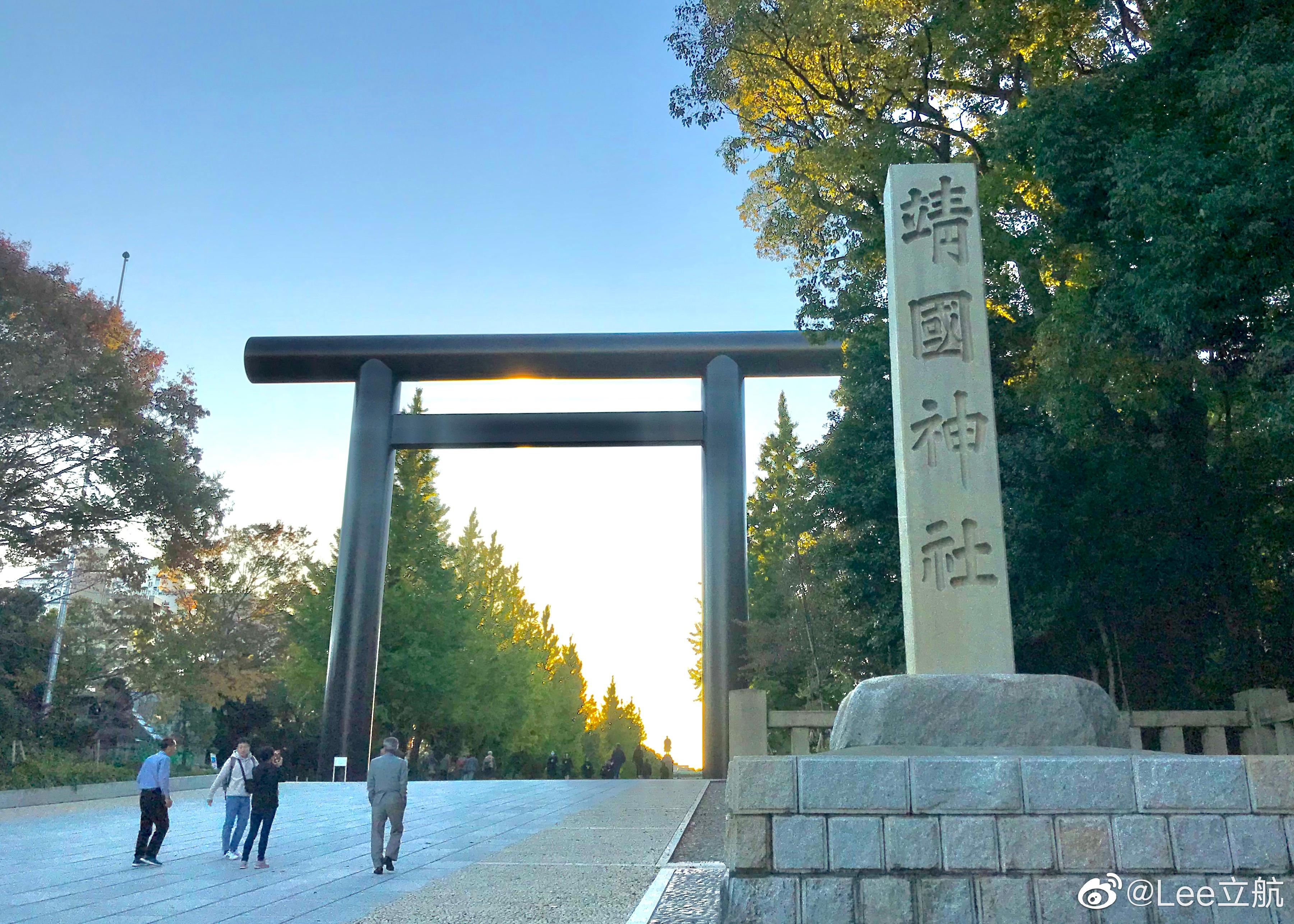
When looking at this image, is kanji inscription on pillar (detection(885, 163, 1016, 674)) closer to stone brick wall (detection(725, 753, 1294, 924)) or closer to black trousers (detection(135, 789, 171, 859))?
stone brick wall (detection(725, 753, 1294, 924))

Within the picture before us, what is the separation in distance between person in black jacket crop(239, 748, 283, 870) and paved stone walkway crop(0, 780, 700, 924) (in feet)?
0.57

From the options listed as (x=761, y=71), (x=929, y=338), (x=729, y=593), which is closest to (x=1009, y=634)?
(x=929, y=338)

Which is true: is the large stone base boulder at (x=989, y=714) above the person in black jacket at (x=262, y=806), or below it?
above

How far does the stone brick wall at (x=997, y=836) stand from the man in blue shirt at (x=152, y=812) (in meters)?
6.01

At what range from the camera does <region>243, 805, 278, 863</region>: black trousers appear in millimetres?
7891

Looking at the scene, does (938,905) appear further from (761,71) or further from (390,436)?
(390,436)

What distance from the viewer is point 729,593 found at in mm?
18688

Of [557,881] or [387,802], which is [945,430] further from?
[387,802]

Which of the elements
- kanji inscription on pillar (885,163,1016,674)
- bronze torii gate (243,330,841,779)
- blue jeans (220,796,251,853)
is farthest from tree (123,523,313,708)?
kanji inscription on pillar (885,163,1016,674)

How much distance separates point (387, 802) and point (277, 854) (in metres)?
1.94

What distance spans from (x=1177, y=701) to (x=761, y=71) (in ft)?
35.0

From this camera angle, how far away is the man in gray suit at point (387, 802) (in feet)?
24.3

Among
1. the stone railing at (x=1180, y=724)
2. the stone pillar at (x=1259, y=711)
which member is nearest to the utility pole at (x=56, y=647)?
the stone railing at (x=1180, y=724)

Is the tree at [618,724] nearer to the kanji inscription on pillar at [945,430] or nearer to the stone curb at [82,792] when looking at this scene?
the stone curb at [82,792]
